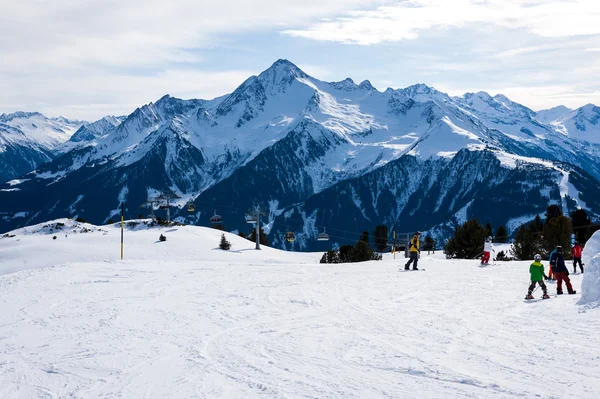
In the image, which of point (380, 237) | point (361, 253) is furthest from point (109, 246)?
point (380, 237)

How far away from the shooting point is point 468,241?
2448 inches

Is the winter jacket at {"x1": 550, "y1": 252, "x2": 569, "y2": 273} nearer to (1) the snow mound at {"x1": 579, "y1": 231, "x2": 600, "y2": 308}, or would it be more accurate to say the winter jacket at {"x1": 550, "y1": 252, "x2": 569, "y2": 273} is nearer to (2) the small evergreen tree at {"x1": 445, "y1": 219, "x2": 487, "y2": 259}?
A: (1) the snow mound at {"x1": 579, "y1": 231, "x2": 600, "y2": 308}

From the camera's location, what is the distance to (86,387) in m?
13.5

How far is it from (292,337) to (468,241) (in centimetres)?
4752

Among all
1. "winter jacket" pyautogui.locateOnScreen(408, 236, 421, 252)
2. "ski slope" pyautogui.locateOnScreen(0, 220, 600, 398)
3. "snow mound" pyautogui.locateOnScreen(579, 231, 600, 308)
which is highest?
"winter jacket" pyautogui.locateOnScreen(408, 236, 421, 252)

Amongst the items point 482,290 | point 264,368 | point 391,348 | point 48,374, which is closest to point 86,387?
point 48,374

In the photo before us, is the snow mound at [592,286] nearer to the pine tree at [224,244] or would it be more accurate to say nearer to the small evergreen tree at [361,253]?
the pine tree at [224,244]

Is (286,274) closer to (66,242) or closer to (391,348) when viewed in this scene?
(391,348)

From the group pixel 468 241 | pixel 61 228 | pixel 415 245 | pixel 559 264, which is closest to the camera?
pixel 559 264

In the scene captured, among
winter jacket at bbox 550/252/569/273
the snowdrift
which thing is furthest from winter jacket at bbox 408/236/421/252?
the snowdrift

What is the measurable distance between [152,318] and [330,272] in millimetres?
15200

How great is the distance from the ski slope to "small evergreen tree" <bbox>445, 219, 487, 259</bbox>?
29.8m

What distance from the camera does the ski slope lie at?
13008 millimetres

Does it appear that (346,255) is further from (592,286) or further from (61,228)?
(592,286)
